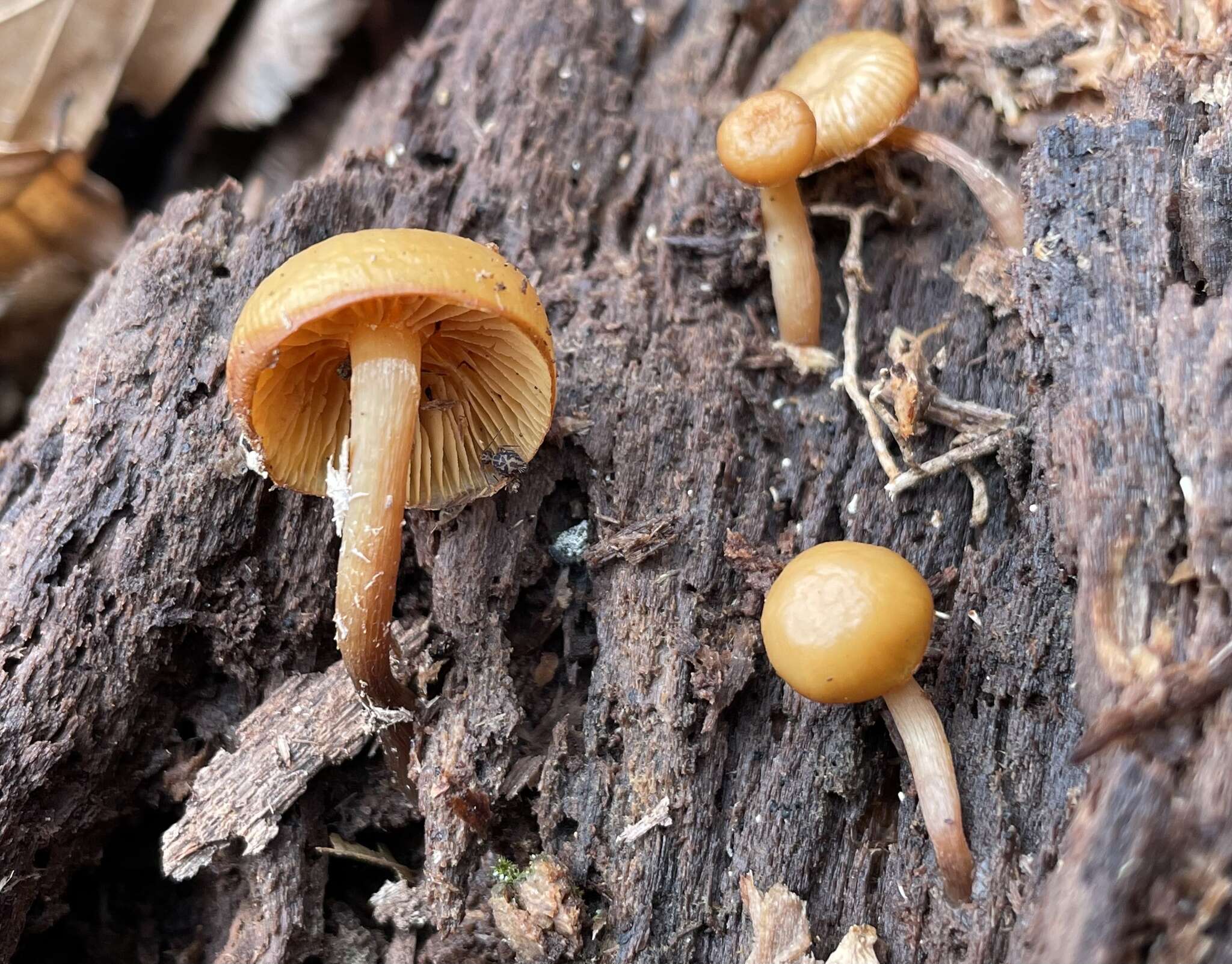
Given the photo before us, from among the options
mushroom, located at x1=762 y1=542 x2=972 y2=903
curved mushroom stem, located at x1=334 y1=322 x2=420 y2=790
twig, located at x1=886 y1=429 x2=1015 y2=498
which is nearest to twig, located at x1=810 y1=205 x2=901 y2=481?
twig, located at x1=886 y1=429 x2=1015 y2=498

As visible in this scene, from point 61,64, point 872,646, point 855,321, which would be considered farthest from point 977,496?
point 61,64

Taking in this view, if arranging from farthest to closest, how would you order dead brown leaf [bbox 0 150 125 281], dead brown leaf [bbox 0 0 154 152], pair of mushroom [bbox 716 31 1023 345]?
dead brown leaf [bbox 0 150 125 281], dead brown leaf [bbox 0 0 154 152], pair of mushroom [bbox 716 31 1023 345]

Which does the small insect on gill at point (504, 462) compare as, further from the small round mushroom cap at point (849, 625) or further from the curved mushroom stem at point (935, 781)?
the curved mushroom stem at point (935, 781)

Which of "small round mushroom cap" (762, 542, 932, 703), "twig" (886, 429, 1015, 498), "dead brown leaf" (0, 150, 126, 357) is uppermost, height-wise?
"dead brown leaf" (0, 150, 126, 357)

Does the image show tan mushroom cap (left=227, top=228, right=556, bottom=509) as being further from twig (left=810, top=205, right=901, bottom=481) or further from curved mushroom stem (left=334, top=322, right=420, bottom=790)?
twig (left=810, top=205, right=901, bottom=481)

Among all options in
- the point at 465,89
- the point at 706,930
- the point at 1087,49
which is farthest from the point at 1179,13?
the point at 706,930

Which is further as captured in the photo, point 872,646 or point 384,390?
point 384,390

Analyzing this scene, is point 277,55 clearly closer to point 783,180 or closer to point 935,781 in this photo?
point 783,180

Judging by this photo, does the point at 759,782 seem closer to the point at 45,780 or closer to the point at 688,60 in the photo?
the point at 45,780
